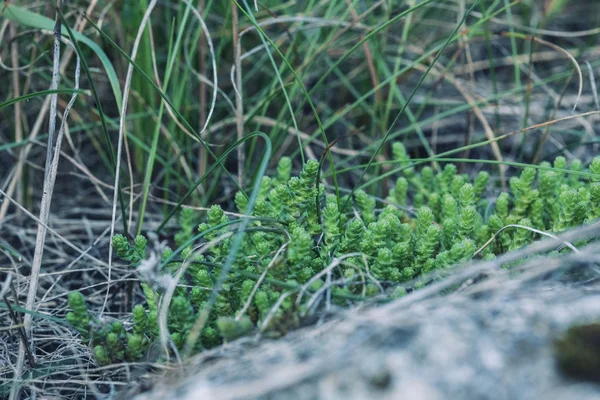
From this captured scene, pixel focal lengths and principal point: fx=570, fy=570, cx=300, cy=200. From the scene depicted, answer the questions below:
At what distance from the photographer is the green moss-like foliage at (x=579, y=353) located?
86 cm

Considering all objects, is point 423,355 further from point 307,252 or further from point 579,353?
point 307,252

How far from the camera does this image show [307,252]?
1.33 meters

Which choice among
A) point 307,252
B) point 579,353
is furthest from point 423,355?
point 307,252

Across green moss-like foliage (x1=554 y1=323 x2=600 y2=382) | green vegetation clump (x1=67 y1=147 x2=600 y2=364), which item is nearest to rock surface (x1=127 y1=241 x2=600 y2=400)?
green moss-like foliage (x1=554 y1=323 x2=600 y2=382)

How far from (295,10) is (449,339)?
208cm

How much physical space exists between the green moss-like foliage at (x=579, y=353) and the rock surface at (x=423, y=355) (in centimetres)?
1

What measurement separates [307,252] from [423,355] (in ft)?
1.54

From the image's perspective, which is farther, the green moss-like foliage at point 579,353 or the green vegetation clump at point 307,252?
the green vegetation clump at point 307,252

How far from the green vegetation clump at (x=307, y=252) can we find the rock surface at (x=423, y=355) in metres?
0.13

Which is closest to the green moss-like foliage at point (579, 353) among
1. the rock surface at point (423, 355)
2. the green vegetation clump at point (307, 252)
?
the rock surface at point (423, 355)

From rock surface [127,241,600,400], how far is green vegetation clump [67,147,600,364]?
13cm

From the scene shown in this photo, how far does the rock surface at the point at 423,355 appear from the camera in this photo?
0.87 m

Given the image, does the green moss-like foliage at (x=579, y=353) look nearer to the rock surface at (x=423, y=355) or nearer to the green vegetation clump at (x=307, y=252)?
the rock surface at (x=423, y=355)

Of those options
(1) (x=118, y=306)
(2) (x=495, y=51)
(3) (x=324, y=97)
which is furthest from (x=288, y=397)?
(2) (x=495, y=51)
